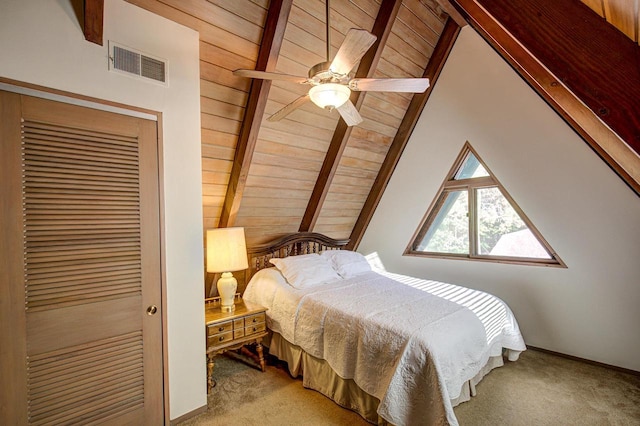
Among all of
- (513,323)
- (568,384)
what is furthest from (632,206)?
(568,384)

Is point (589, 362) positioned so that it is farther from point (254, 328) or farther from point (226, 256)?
point (226, 256)

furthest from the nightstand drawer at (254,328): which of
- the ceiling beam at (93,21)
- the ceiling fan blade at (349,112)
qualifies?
the ceiling beam at (93,21)

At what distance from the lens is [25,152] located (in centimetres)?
166

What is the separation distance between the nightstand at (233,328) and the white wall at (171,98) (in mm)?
256

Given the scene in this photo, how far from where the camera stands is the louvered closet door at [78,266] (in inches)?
64.6

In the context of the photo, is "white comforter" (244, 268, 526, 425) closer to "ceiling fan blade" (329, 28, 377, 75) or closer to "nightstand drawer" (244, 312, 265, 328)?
"nightstand drawer" (244, 312, 265, 328)

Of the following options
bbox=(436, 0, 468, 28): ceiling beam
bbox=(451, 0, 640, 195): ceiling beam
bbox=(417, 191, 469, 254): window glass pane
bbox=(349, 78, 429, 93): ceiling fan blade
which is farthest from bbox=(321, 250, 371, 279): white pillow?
bbox=(451, 0, 640, 195): ceiling beam

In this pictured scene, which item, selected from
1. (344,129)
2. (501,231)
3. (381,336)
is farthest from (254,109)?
(501,231)

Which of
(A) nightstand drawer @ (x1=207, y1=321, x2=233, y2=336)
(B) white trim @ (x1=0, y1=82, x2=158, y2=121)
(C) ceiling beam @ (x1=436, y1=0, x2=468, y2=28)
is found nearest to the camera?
(B) white trim @ (x1=0, y1=82, x2=158, y2=121)

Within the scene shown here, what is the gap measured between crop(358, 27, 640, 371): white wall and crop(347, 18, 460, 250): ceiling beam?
90 mm

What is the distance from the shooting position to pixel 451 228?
418cm

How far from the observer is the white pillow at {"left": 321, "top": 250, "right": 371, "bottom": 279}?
12.4 ft

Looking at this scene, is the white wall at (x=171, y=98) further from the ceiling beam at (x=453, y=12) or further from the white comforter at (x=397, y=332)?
the ceiling beam at (x=453, y=12)

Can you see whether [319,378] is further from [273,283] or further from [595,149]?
[595,149]
